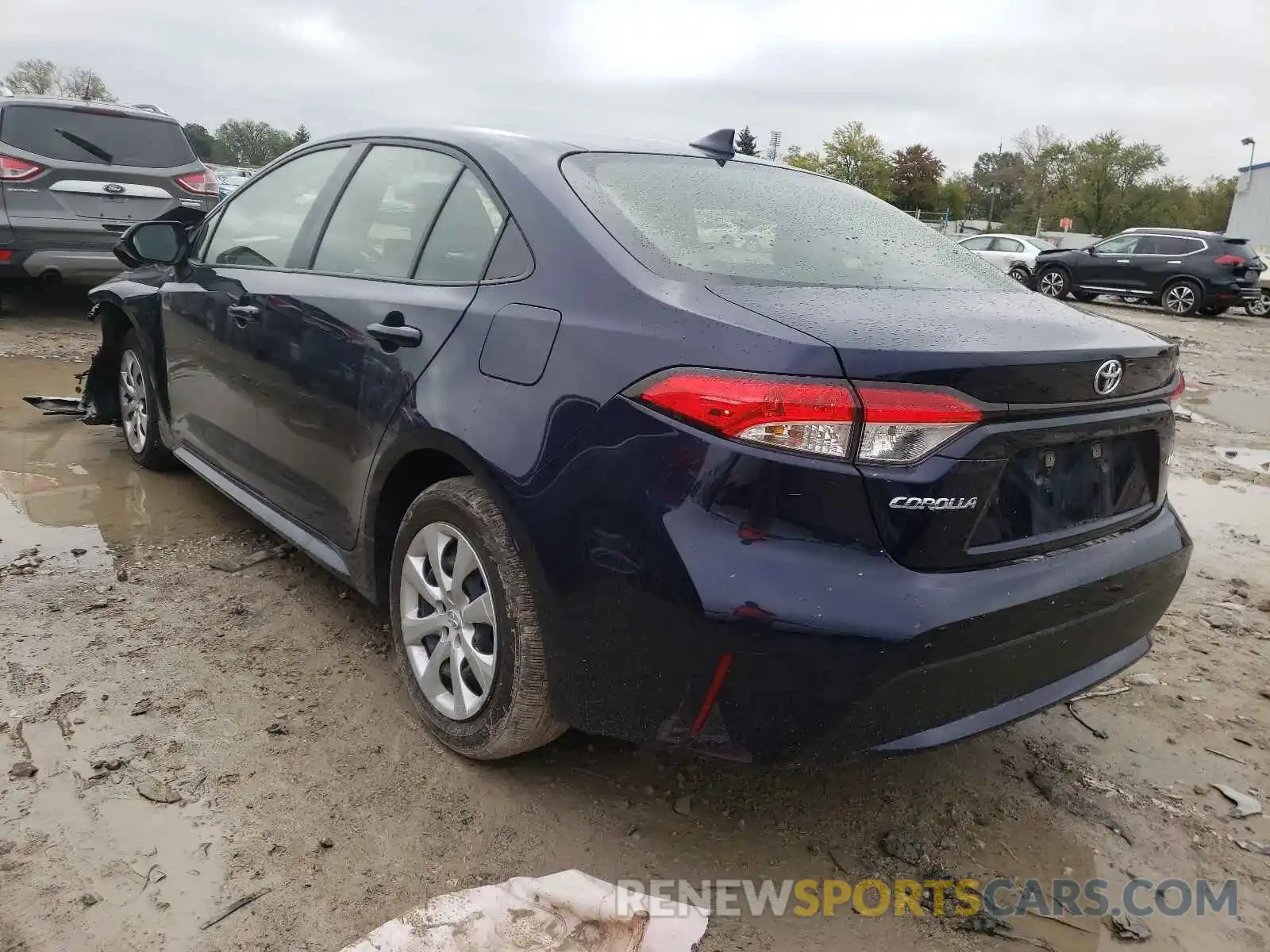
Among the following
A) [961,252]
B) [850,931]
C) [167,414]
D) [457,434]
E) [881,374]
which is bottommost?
[850,931]

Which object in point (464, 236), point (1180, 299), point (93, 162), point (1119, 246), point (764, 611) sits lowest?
point (1180, 299)

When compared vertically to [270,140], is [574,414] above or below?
below

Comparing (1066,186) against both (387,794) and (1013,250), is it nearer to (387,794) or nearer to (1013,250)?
(1013,250)

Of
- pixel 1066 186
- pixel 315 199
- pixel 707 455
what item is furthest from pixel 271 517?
pixel 1066 186

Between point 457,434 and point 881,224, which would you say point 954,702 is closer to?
point 457,434

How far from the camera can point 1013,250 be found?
72.1ft

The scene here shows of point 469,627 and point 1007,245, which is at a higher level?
point 1007,245

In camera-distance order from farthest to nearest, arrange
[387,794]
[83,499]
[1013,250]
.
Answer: [1013,250] < [83,499] < [387,794]

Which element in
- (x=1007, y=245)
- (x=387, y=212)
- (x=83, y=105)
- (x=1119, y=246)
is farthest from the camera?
(x=1007, y=245)

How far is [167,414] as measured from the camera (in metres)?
4.27

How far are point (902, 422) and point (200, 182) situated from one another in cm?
870

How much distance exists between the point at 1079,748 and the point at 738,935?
138cm

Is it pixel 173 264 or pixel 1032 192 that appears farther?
pixel 1032 192

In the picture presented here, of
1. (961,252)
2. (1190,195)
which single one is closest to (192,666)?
(961,252)
